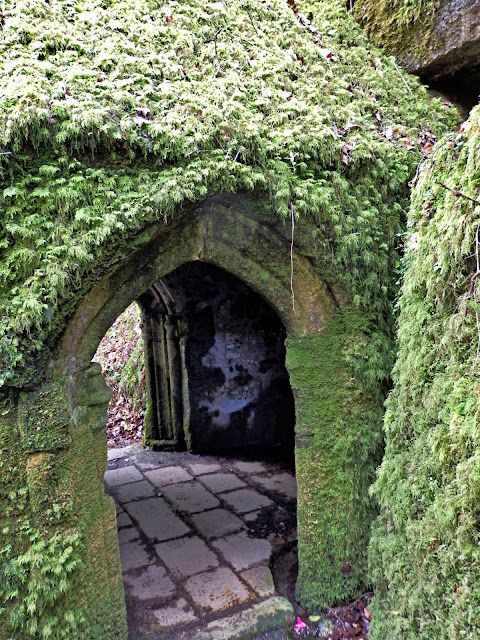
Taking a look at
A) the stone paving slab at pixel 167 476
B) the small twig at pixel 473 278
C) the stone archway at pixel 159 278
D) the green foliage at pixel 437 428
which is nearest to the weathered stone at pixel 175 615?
the stone archway at pixel 159 278

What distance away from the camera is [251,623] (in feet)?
11.2

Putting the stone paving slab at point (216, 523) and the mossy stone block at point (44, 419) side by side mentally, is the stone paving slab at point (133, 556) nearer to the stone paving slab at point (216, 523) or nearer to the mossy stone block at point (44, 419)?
the stone paving slab at point (216, 523)

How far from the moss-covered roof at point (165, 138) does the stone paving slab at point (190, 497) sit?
300 cm

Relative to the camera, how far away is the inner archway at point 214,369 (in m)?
6.45

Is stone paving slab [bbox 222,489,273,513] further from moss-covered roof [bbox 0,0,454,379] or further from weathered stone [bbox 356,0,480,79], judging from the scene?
A: weathered stone [bbox 356,0,480,79]

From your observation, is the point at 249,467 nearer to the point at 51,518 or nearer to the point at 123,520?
the point at 123,520

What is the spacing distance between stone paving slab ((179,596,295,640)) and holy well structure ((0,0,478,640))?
23 centimetres

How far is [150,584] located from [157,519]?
3.46 feet

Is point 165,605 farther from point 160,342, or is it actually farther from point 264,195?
point 160,342

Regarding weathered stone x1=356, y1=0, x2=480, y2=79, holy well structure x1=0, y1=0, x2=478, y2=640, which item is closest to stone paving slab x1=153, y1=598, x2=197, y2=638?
holy well structure x1=0, y1=0, x2=478, y2=640

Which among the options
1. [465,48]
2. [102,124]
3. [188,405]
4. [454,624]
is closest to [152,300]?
[188,405]

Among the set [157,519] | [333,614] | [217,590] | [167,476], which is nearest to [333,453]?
[333,614]

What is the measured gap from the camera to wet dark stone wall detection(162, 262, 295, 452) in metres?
6.44

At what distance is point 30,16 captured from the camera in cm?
334
